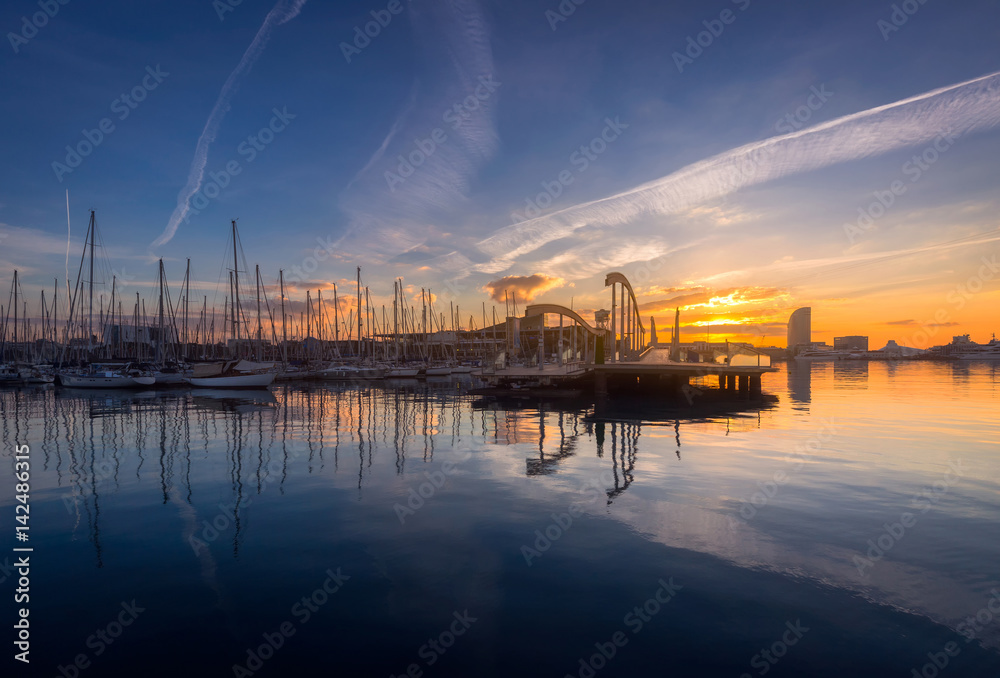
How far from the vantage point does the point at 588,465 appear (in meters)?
17.8

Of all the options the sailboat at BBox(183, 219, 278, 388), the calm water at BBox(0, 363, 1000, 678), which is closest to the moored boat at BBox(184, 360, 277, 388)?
the sailboat at BBox(183, 219, 278, 388)

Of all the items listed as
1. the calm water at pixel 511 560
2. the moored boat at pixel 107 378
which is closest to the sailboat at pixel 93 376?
the moored boat at pixel 107 378

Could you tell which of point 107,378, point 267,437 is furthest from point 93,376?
point 267,437

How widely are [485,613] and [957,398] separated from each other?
58802 mm

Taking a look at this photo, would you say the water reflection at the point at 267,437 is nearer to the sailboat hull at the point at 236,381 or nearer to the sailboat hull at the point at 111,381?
the sailboat hull at the point at 236,381

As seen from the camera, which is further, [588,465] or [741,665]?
[588,465]

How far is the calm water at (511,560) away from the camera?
670cm

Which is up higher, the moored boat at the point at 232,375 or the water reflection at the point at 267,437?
the moored boat at the point at 232,375

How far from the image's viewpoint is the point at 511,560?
954cm

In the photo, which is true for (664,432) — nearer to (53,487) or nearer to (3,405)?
(53,487)

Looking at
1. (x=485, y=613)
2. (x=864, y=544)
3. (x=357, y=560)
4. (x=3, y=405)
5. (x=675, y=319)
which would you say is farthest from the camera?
(x=675, y=319)

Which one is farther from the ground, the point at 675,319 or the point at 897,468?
the point at 675,319

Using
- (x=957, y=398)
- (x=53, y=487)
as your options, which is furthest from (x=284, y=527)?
(x=957, y=398)

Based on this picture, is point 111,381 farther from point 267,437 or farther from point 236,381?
point 267,437
